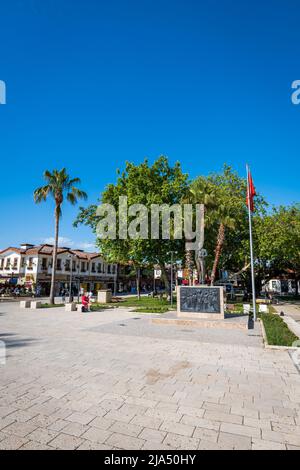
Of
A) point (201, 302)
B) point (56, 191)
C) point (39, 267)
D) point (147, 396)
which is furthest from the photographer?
point (39, 267)

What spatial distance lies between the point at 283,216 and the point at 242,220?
563cm

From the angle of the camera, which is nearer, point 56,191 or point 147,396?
point 147,396

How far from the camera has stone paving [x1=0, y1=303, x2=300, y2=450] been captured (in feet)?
13.9

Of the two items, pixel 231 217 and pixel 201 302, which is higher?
pixel 231 217

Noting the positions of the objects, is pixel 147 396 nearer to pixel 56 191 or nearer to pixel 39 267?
pixel 56 191

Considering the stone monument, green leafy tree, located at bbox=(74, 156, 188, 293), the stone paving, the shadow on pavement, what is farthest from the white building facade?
the stone paving

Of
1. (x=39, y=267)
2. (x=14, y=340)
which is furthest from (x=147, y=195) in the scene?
(x=39, y=267)

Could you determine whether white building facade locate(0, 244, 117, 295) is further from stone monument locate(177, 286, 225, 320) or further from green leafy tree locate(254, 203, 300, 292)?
stone monument locate(177, 286, 225, 320)

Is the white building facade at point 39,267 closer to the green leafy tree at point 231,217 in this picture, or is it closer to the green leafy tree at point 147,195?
the green leafy tree at point 147,195

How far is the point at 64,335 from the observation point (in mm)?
12047

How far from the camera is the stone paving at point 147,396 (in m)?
4.23

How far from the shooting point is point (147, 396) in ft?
18.9

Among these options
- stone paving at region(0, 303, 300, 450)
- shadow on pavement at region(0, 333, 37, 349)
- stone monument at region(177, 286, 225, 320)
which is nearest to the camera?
stone paving at region(0, 303, 300, 450)

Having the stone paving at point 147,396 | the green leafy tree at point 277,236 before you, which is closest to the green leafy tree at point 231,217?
the green leafy tree at point 277,236
